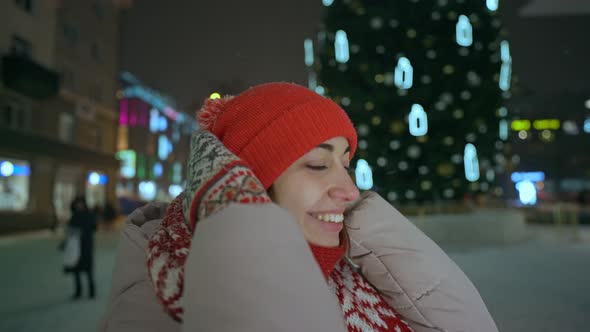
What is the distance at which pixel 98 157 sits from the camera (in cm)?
2439

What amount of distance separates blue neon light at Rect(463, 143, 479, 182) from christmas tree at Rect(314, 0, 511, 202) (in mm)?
26

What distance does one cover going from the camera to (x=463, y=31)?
10922 mm

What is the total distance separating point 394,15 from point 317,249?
11.0m

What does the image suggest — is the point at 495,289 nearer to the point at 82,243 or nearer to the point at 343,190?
the point at 343,190

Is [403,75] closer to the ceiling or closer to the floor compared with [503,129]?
closer to the ceiling

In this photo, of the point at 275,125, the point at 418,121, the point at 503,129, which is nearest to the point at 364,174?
the point at 418,121

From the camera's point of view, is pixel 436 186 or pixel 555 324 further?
pixel 436 186

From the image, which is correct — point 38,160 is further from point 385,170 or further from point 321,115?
point 321,115

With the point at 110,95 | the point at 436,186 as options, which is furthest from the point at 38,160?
the point at 436,186

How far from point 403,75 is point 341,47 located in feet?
6.56

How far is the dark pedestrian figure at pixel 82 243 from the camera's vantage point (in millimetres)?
5762

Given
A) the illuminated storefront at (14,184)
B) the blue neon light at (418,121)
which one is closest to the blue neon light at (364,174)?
the blue neon light at (418,121)

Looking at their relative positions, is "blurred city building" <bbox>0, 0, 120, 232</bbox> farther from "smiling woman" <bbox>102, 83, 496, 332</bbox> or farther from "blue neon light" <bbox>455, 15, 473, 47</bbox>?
"smiling woman" <bbox>102, 83, 496, 332</bbox>

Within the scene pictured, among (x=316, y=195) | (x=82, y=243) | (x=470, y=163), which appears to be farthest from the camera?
(x=470, y=163)
